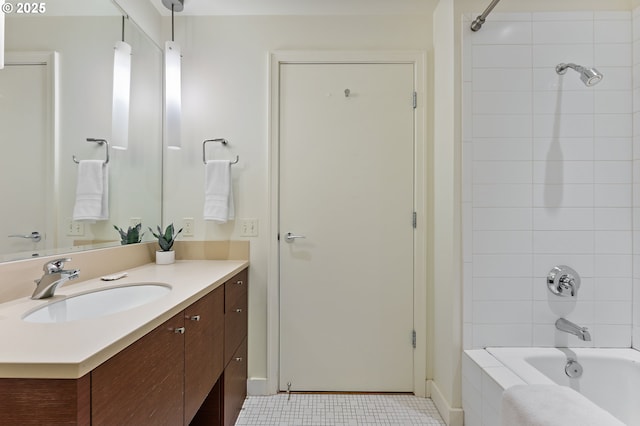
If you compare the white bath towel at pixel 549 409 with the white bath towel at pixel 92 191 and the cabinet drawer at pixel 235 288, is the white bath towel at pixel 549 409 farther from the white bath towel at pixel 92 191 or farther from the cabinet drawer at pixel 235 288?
the white bath towel at pixel 92 191

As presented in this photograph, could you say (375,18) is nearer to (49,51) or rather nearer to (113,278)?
(49,51)

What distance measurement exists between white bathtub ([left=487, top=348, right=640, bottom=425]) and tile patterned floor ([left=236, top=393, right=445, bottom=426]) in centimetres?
57

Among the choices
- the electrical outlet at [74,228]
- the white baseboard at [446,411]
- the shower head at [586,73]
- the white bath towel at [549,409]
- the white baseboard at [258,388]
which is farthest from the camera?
the white baseboard at [258,388]

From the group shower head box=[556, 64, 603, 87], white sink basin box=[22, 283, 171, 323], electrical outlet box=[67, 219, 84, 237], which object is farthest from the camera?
shower head box=[556, 64, 603, 87]

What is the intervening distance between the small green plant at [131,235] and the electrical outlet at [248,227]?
1.82ft

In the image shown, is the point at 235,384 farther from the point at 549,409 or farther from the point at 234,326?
the point at 549,409

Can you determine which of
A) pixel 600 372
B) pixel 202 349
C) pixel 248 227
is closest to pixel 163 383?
pixel 202 349

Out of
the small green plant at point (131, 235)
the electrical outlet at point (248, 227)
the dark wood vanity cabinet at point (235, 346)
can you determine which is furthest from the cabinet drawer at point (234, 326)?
the small green plant at point (131, 235)

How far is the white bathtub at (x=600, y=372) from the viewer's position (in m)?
1.55

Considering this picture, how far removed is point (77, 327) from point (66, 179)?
760 millimetres

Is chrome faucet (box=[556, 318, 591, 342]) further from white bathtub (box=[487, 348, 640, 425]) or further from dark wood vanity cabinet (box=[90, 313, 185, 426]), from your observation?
dark wood vanity cabinet (box=[90, 313, 185, 426])

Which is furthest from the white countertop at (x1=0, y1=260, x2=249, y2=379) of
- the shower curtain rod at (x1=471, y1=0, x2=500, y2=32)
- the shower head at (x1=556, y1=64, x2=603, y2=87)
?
the shower head at (x1=556, y1=64, x2=603, y2=87)

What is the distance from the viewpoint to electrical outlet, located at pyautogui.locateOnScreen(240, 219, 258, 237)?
6.75ft

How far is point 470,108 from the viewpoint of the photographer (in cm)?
172
